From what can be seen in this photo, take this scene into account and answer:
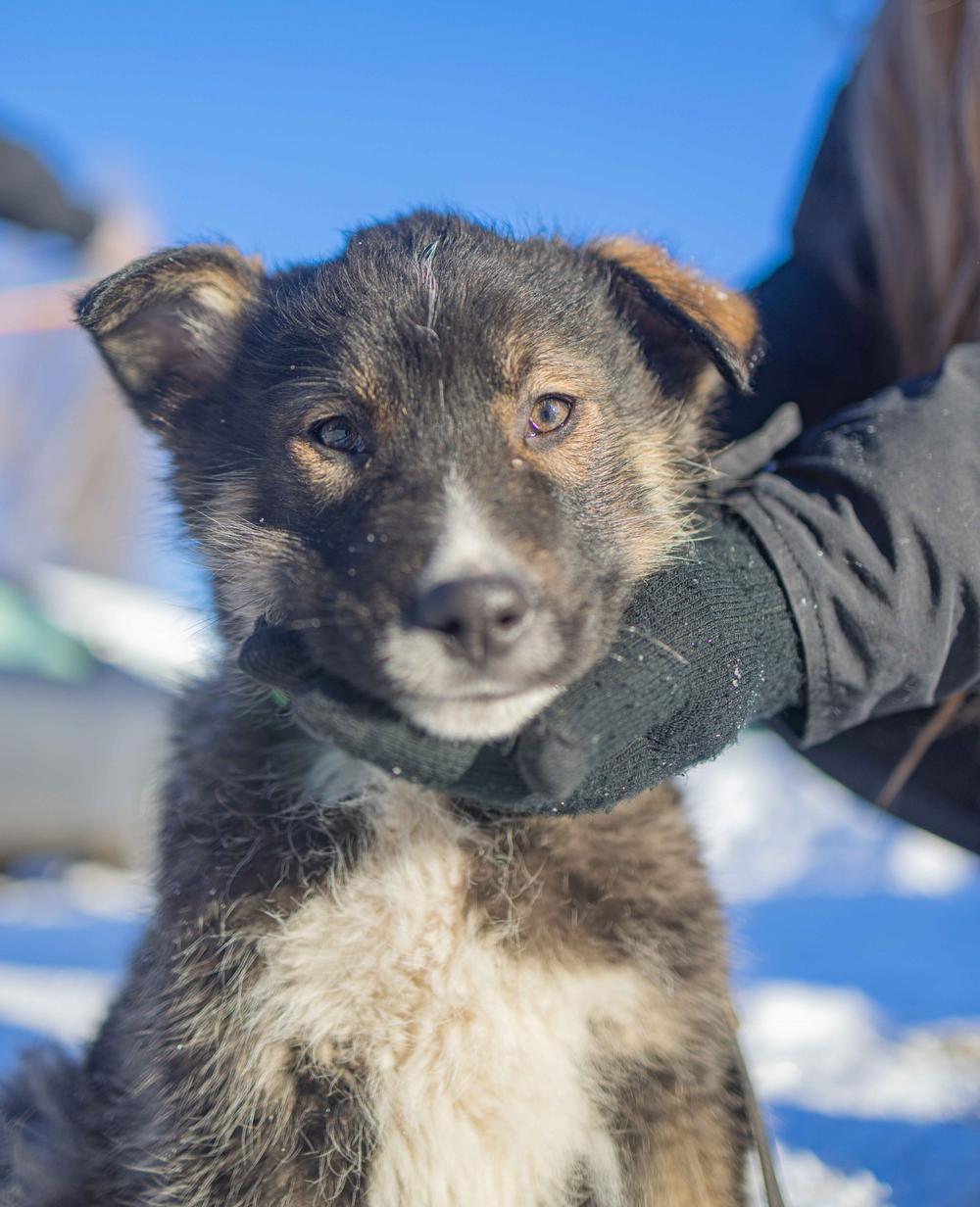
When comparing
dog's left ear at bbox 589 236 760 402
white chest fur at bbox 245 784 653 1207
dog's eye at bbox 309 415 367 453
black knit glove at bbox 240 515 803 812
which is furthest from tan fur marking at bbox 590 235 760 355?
white chest fur at bbox 245 784 653 1207

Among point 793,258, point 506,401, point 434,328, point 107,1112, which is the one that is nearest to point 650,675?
point 506,401

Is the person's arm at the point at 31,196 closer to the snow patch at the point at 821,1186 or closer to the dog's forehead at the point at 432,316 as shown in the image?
the dog's forehead at the point at 432,316

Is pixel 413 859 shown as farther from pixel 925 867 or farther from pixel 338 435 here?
pixel 925 867

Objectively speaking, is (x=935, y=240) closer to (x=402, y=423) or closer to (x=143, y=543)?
(x=402, y=423)

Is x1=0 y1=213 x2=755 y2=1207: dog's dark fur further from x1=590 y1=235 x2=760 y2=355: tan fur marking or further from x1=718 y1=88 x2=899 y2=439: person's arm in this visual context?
x1=718 y1=88 x2=899 y2=439: person's arm

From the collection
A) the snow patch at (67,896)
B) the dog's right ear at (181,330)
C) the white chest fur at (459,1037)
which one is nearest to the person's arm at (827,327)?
the dog's right ear at (181,330)

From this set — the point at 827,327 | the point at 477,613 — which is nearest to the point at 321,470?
the point at 477,613
